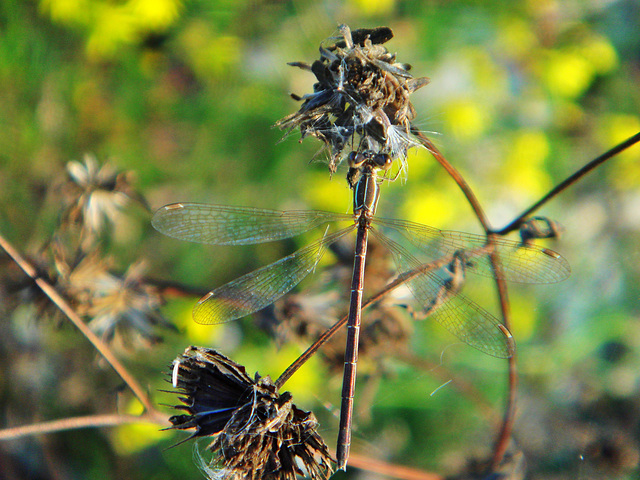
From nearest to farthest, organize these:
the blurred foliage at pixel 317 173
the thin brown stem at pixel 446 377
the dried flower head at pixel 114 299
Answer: the dried flower head at pixel 114 299, the thin brown stem at pixel 446 377, the blurred foliage at pixel 317 173

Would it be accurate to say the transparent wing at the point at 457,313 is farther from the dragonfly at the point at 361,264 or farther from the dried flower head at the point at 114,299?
the dried flower head at the point at 114,299

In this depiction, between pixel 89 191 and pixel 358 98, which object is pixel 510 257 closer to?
pixel 358 98

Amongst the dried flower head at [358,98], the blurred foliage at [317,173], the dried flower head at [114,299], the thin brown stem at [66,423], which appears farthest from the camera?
the blurred foliage at [317,173]

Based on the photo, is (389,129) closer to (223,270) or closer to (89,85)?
(223,270)

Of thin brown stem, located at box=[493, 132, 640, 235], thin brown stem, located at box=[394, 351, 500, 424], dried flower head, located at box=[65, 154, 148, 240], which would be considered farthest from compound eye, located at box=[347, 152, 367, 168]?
thin brown stem, located at box=[394, 351, 500, 424]

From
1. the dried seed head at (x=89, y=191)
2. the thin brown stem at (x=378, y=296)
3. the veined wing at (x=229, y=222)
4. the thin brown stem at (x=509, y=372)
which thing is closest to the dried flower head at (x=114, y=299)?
the dried seed head at (x=89, y=191)

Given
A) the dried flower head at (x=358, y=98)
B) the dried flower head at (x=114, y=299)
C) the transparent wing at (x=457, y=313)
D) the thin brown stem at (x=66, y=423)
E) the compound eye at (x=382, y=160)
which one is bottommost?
the thin brown stem at (x=66, y=423)

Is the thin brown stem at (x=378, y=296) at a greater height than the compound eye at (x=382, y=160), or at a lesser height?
lesser

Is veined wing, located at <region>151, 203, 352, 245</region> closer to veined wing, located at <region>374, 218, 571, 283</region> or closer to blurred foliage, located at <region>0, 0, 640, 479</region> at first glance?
veined wing, located at <region>374, 218, 571, 283</region>
